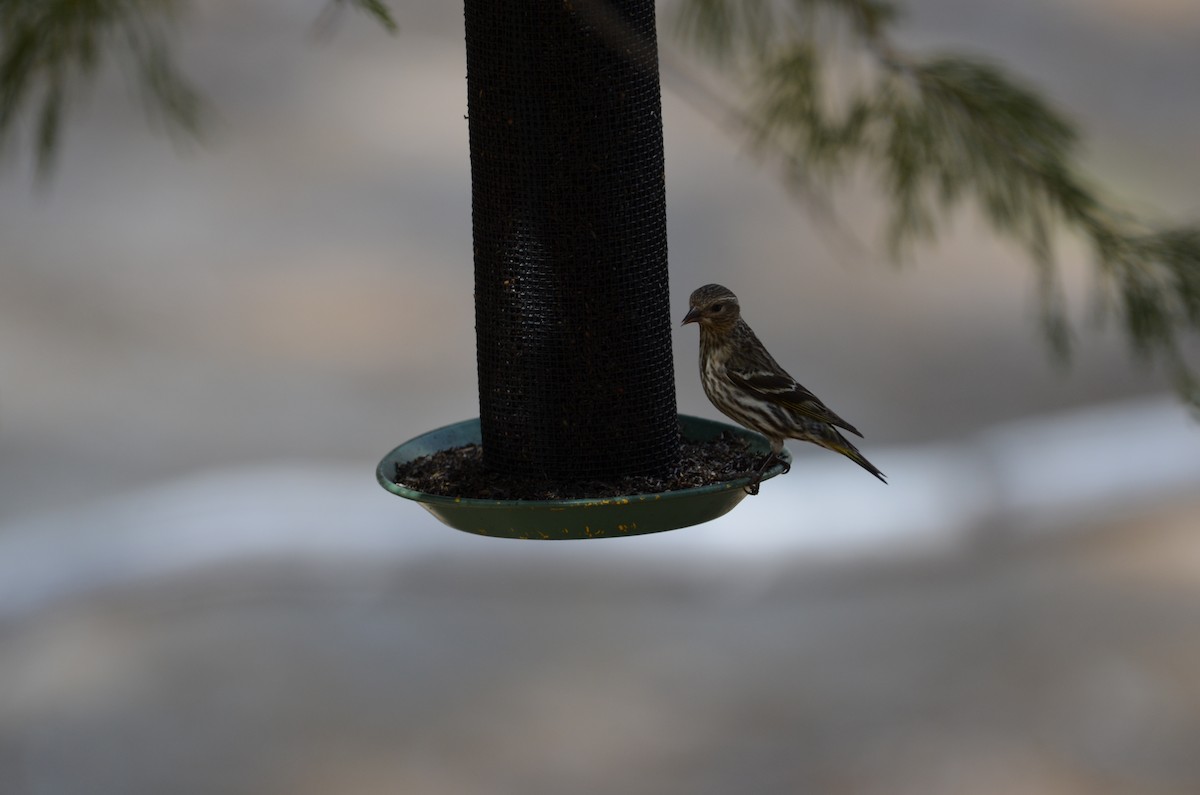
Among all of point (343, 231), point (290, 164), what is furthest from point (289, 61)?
point (343, 231)

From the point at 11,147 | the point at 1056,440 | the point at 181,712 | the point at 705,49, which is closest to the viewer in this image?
the point at 11,147

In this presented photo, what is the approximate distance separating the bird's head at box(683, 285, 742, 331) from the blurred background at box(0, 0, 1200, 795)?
1.67 m

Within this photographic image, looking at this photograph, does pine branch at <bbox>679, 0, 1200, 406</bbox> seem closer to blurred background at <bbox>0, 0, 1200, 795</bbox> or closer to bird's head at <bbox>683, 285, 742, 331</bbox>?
bird's head at <bbox>683, 285, 742, 331</bbox>

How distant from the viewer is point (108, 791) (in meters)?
7.64

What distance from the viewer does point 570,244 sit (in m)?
3.56

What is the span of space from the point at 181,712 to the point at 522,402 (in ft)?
16.8

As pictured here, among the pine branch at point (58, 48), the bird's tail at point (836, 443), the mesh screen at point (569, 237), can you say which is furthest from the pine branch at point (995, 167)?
the pine branch at point (58, 48)

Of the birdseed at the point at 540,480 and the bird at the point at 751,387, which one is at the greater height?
the bird at the point at 751,387

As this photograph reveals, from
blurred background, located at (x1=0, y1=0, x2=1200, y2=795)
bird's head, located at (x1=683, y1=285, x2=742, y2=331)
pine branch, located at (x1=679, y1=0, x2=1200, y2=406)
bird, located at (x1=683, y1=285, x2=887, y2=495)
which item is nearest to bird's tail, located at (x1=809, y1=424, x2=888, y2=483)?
bird, located at (x1=683, y1=285, x2=887, y2=495)

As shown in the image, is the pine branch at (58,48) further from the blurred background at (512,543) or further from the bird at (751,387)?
the blurred background at (512,543)

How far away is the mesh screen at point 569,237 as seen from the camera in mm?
3467

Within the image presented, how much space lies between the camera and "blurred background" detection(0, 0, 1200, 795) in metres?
7.98

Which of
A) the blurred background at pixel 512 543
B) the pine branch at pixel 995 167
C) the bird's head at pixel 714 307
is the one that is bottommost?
the blurred background at pixel 512 543

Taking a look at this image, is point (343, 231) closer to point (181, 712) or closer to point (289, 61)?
point (289, 61)
